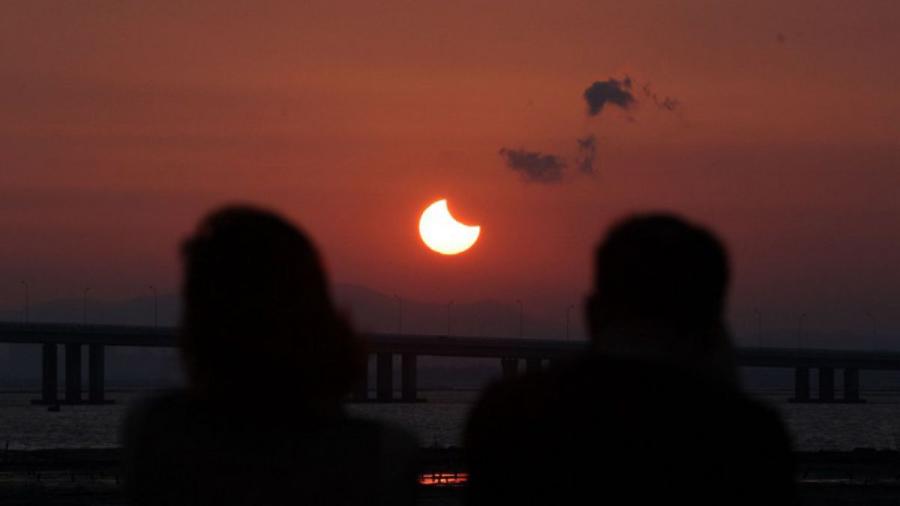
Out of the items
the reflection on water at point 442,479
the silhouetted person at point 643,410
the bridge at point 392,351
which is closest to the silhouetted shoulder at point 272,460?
the silhouetted person at point 643,410

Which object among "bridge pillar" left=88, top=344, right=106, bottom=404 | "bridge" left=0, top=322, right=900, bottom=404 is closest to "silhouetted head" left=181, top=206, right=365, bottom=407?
"bridge" left=0, top=322, right=900, bottom=404

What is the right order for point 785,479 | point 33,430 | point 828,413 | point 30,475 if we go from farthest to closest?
point 828,413 → point 33,430 → point 30,475 → point 785,479

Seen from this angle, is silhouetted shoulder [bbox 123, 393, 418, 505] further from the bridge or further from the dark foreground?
the bridge

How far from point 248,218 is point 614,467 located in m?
1.10

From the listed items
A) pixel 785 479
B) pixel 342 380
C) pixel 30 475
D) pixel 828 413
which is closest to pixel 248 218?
pixel 342 380

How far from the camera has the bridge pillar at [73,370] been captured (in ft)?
435

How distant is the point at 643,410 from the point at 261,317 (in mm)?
961

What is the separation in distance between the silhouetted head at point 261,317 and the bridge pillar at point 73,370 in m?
129

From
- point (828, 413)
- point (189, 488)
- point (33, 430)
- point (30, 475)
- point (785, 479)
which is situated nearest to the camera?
point (785, 479)

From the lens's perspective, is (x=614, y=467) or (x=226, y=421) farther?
(x=226, y=421)

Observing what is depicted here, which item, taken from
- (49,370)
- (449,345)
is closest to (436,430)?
(449,345)

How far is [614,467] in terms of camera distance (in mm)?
3561

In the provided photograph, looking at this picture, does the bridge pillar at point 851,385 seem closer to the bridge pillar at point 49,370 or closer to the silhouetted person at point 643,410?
the bridge pillar at point 49,370

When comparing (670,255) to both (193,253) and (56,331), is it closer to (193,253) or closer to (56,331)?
(193,253)
